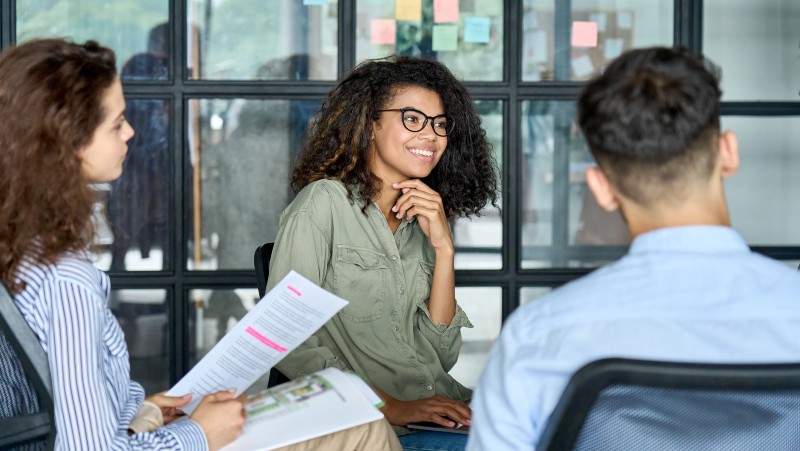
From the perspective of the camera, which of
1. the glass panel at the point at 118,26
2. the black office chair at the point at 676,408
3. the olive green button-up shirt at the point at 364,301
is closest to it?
the black office chair at the point at 676,408

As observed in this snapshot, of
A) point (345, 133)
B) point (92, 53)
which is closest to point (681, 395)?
point (92, 53)

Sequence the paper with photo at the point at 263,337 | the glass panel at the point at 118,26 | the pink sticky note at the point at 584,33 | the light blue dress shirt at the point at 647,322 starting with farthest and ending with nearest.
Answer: the pink sticky note at the point at 584,33, the glass panel at the point at 118,26, the paper with photo at the point at 263,337, the light blue dress shirt at the point at 647,322

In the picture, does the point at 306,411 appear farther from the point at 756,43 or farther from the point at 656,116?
the point at 756,43

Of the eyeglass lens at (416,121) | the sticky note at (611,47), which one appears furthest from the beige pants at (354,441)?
the sticky note at (611,47)

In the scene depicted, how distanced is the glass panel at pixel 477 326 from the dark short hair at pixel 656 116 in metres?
2.40

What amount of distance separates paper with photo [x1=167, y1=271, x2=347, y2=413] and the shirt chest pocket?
558 millimetres

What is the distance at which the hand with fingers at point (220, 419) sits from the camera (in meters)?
1.61

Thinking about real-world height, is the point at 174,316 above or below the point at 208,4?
below

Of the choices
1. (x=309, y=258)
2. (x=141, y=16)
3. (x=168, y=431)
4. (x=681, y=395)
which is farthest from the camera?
(x=141, y=16)

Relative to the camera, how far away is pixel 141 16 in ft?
11.6

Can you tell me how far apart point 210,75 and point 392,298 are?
4.84 feet

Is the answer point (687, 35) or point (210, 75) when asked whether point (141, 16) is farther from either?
point (687, 35)

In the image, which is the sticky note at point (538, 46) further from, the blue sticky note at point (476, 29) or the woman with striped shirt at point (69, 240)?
the woman with striped shirt at point (69, 240)

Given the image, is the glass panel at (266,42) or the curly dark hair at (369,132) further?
the glass panel at (266,42)
